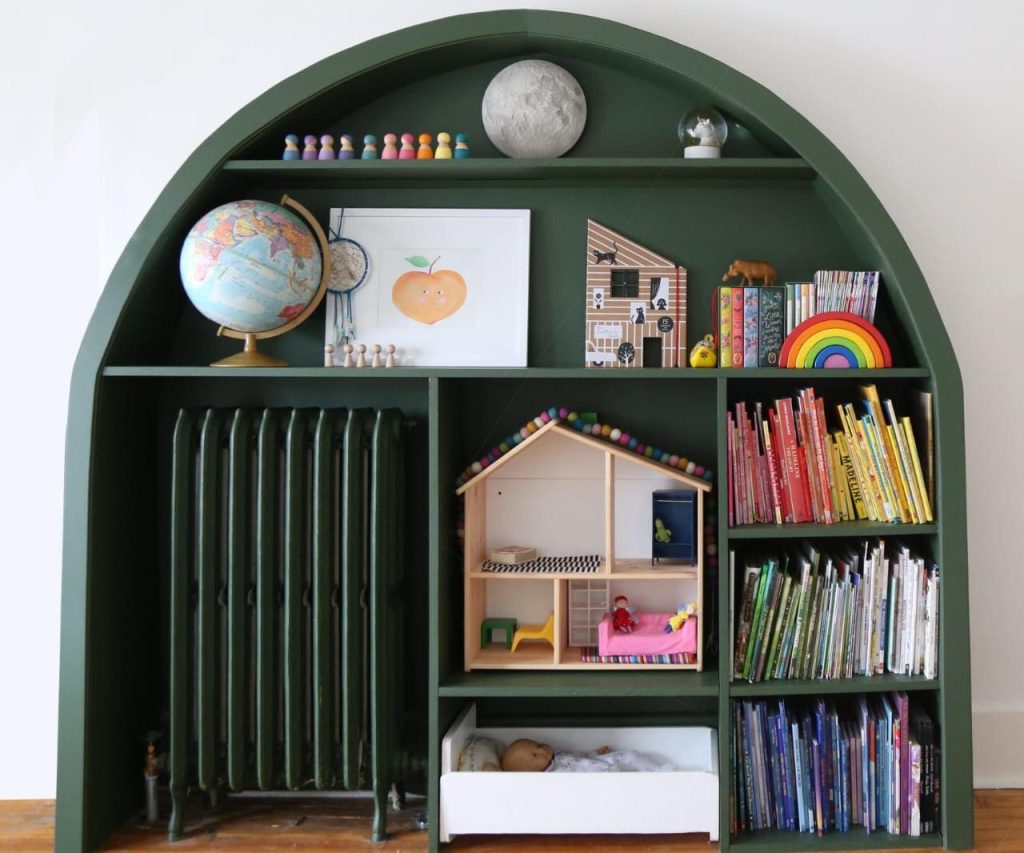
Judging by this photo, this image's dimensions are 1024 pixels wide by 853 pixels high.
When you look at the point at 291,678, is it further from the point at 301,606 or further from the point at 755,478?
the point at 755,478

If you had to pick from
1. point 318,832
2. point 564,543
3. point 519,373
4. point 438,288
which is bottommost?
point 318,832

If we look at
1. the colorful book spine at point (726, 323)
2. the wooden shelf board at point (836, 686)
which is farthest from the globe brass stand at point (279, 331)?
the wooden shelf board at point (836, 686)

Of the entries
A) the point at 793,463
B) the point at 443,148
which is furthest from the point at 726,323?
the point at 443,148

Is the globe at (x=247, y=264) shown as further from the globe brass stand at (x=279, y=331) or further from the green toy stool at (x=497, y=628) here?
the green toy stool at (x=497, y=628)

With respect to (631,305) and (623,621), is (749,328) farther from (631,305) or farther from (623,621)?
(623,621)

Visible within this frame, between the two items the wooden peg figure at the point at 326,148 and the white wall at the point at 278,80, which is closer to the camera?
the wooden peg figure at the point at 326,148

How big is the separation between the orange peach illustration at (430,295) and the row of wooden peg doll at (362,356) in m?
0.10

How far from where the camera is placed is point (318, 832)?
2082 mm

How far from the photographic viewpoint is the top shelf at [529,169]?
2.01 m

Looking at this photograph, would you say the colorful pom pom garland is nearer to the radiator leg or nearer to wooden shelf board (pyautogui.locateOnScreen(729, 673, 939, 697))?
wooden shelf board (pyautogui.locateOnScreen(729, 673, 939, 697))

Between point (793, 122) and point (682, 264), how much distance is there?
0.38 m

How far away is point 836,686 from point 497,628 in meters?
0.74

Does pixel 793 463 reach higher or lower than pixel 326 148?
lower

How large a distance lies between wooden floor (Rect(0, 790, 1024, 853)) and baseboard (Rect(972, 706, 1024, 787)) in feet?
0.14
